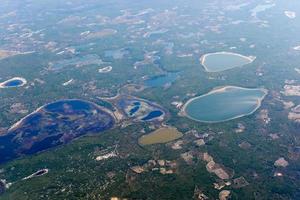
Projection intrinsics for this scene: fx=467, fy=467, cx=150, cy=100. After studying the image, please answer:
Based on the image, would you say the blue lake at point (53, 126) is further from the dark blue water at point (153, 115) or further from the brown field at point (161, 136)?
the brown field at point (161, 136)

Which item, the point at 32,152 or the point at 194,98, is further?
the point at 194,98

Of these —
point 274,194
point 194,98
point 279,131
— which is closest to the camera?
point 274,194

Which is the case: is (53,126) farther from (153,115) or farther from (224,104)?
(224,104)

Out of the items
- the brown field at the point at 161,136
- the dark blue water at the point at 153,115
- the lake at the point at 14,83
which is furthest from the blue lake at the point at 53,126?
the lake at the point at 14,83

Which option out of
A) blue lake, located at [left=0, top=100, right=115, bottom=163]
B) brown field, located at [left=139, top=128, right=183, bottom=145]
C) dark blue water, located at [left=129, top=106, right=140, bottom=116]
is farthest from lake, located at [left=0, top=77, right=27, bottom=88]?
brown field, located at [left=139, top=128, right=183, bottom=145]

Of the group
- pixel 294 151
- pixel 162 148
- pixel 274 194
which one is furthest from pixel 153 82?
pixel 274 194

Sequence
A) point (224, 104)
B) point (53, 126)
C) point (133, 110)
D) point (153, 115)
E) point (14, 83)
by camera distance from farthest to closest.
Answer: point (14, 83) → point (224, 104) → point (133, 110) → point (153, 115) → point (53, 126)


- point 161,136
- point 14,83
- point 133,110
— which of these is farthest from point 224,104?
point 14,83

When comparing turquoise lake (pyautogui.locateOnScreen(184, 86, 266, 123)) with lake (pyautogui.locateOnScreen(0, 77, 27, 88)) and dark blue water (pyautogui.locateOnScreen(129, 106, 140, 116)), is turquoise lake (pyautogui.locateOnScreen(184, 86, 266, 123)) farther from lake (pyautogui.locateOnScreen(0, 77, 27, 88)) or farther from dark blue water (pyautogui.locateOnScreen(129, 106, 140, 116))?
lake (pyautogui.locateOnScreen(0, 77, 27, 88))

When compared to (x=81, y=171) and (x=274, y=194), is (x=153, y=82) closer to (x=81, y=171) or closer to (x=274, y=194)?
(x=81, y=171)
